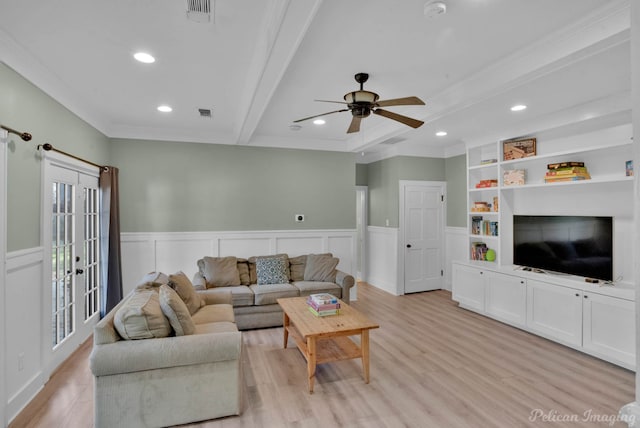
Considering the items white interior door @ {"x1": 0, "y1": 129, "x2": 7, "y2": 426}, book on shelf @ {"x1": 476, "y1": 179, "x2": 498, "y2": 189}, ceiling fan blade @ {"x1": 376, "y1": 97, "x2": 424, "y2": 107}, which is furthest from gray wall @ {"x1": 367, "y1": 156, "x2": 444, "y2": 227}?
white interior door @ {"x1": 0, "y1": 129, "x2": 7, "y2": 426}

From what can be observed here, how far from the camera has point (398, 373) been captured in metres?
3.11

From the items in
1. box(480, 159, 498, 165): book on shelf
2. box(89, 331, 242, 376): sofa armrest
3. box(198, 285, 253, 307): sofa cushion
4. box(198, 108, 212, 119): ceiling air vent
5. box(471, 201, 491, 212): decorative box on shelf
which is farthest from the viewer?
box(471, 201, 491, 212): decorative box on shelf

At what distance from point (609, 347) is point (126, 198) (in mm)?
5982

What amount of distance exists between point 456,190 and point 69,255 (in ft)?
19.0

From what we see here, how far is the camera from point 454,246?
619 centimetres

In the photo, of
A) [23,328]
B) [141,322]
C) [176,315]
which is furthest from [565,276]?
[23,328]

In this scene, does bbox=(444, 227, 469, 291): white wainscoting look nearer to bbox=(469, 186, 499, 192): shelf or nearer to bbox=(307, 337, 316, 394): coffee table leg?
bbox=(469, 186, 499, 192): shelf

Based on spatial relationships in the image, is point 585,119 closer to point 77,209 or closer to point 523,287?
point 523,287

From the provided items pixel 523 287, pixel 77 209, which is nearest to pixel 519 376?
pixel 523 287

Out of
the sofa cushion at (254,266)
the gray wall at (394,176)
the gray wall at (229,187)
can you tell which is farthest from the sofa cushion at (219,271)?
the gray wall at (394,176)

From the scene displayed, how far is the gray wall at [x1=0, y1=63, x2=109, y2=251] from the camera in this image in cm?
248

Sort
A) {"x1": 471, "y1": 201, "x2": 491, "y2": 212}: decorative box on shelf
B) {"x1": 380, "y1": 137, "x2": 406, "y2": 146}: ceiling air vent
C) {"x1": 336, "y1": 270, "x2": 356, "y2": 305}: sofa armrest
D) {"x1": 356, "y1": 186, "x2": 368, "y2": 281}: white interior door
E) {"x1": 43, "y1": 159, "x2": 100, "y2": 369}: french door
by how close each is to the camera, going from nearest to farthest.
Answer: {"x1": 43, "y1": 159, "x2": 100, "y2": 369}: french door → {"x1": 336, "y1": 270, "x2": 356, "y2": 305}: sofa armrest → {"x1": 471, "y1": 201, "x2": 491, "y2": 212}: decorative box on shelf → {"x1": 380, "y1": 137, "x2": 406, "y2": 146}: ceiling air vent → {"x1": 356, "y1": 186, "x2": 368, "y2": 281}: white interior door

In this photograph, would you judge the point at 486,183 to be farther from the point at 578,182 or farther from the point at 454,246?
the point at 454,246

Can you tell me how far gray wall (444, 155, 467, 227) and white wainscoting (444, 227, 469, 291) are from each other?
116 mm
